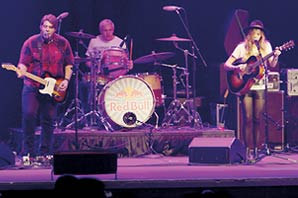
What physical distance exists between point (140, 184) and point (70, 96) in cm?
474

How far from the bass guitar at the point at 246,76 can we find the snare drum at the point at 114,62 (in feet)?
6.03

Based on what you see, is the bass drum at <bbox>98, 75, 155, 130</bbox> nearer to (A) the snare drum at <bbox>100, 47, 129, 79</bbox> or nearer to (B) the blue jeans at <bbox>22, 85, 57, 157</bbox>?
(A) the snare drum at <bbox>100, 47, 129, 79</bbox>

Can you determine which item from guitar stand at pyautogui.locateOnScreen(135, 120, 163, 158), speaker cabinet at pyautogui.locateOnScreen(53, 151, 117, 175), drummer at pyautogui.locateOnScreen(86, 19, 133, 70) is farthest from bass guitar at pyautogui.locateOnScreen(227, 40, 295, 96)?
speaker cabinet at pyautogui.locateOnScreen(53, 151, 117, 175)

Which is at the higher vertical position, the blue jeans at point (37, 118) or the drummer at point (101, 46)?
the drummer at point (101, 46)

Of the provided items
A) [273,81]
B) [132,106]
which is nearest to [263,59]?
[273,81]

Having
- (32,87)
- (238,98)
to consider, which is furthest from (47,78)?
(238,98)

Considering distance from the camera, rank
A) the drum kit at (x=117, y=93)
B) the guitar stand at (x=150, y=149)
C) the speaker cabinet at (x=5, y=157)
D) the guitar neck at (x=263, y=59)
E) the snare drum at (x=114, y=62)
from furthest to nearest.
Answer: the snare drum at (x=114, y=62) < the drum kit at (x=117, y=93) < the guitar stand at (x=150, y=149) < the guitar neck at (x=263, y=59) < the speaker cabinet at (x=5, y=157)

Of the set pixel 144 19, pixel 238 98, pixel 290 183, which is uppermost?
pixel 144 19

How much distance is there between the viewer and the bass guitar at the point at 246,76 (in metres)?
11.6

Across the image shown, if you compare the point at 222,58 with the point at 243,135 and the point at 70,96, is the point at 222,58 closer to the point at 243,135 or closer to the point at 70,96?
the point at 243,135

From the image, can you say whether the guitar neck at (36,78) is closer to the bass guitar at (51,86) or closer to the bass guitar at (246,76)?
the bass guitar at (51,86)

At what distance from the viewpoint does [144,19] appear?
44.3ft

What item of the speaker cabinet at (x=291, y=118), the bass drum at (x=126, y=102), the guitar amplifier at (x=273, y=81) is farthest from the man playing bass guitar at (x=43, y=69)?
the speaker cabinet at (x=291, y=118)

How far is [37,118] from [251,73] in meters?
3.58
